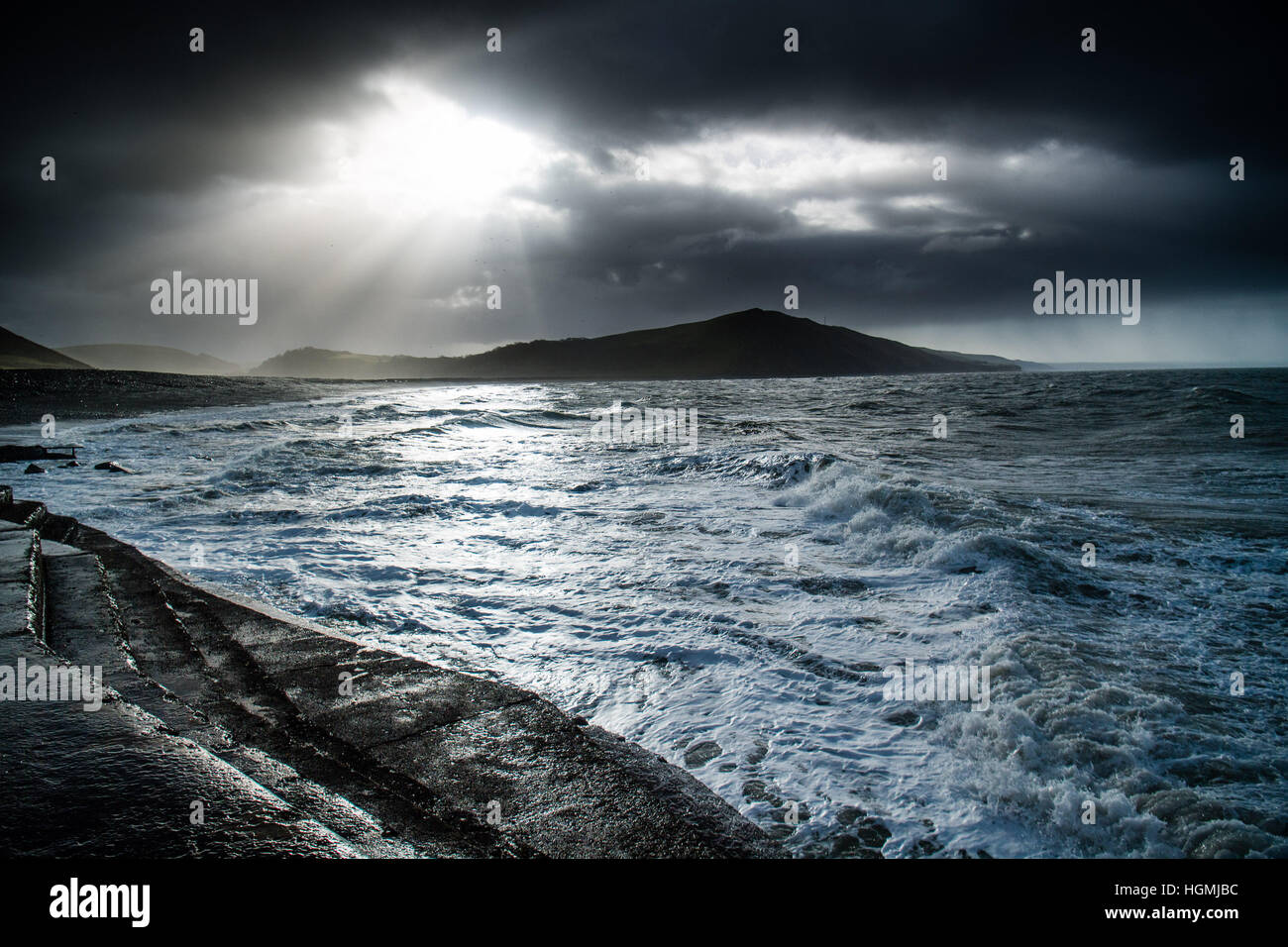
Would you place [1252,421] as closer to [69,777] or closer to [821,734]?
[821,734]

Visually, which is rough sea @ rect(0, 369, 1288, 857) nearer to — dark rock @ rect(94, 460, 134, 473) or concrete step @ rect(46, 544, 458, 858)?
dark rock @ rect(94, 460, 134, 473)

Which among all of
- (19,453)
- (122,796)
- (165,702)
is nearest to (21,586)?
(165,702)

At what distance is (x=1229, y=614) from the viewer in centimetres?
569

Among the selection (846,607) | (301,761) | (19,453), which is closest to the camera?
(301,761)

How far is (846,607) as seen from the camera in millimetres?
5891

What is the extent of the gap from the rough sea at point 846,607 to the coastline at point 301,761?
608mm

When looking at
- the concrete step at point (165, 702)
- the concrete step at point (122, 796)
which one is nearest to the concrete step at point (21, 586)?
the concrete step at point (165, 702)

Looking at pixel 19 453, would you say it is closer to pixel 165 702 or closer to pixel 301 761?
pixel 165 702

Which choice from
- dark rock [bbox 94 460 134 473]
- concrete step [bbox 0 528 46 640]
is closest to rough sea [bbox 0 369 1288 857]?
dark rock [bbox 94 460 134 473]

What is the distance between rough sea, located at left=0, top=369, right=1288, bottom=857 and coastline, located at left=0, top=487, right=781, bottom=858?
608mm

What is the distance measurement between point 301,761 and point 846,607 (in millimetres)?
4493

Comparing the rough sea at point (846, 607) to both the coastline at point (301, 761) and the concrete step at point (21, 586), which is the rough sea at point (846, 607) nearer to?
the coastline at point (301, 761)

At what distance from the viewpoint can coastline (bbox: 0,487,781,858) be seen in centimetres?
215

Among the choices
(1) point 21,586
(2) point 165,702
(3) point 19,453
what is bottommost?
(2) point 165,702
